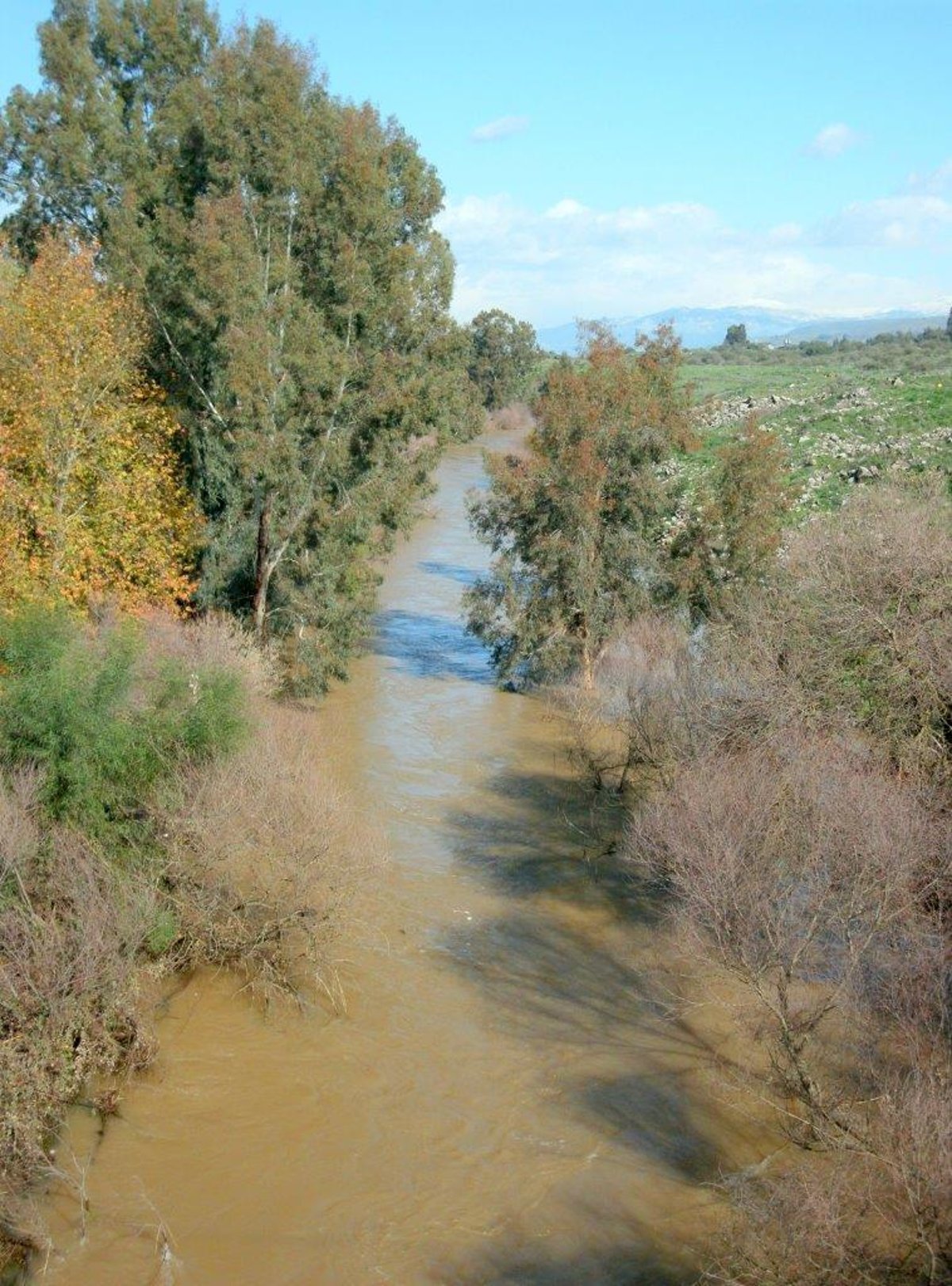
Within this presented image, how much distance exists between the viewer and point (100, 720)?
51.7 feet

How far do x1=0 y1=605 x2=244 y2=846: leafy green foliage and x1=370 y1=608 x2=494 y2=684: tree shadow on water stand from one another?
14543 mm

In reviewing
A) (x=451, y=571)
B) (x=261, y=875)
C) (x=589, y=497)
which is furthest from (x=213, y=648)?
(x=451, y=571)

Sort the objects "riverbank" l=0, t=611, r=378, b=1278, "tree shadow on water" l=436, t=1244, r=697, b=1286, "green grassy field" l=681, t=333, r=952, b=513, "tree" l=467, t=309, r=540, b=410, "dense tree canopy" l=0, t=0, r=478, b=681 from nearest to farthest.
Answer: "tree shadow on water" l=436, t=1244, r=697, b=1286, "riverbank" l=0, t=611, r=378, b=1278, "dense tree canopy" l=0, t=0, r=478, b=681, "green grassy field" l=681, t=333, r=952, b=513, "tree" l=467, t=309, r=540, b=410

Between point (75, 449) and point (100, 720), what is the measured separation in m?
8.45

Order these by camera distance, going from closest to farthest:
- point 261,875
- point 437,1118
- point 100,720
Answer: point 437,1118 < point 261,875 < point 100,720

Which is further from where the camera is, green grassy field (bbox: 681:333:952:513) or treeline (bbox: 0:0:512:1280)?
green grassy field (bbox: 681:333:952:513)

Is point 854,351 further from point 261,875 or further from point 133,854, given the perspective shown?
point 133,854

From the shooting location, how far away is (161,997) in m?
15.3

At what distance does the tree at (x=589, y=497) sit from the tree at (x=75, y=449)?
28.7 ft

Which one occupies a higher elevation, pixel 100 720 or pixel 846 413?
pixel 846 413

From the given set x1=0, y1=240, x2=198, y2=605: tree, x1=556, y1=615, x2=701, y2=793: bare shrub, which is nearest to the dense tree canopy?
x1=0, y1=240, x2=198, y2=605: tree

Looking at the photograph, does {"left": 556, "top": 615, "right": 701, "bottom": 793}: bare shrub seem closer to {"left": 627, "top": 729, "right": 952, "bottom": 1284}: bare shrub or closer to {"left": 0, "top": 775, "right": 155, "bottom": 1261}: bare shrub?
{"left": 627, "top": 729, "right": 952, "bottom": 1284}: bare shrub

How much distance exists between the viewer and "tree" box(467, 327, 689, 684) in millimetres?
28078

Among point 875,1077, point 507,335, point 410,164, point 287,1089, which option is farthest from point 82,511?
point 507,335
